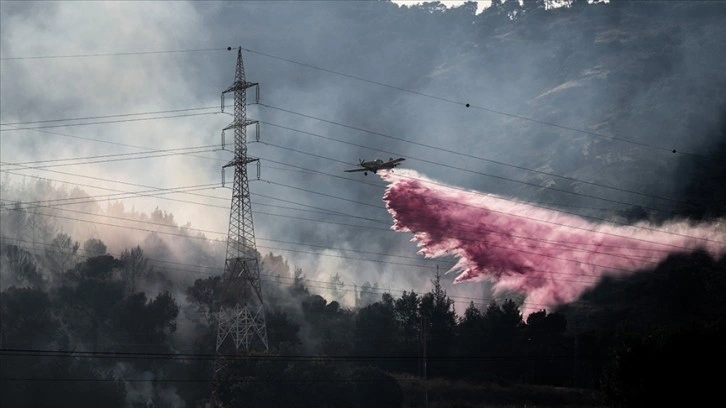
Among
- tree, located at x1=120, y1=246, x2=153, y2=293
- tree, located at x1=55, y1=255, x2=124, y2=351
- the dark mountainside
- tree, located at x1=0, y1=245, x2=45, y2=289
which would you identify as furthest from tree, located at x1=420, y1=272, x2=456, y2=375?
tree, located at x1=0, y1=245, x2=45, y2=289

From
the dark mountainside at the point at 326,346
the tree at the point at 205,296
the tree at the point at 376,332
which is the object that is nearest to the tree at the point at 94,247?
the dark mountainside at the point at 326,346

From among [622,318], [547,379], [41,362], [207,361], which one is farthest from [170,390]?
[622,318]

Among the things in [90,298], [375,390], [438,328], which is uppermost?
[90,298]

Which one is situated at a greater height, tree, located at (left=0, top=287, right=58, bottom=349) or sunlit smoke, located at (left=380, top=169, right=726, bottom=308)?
sunlit smoke, located at (left=380, top=169, right=726, bottom=308)

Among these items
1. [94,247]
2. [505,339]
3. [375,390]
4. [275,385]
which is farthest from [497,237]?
[94,247]

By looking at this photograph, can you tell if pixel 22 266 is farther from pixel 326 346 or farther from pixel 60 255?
pixel 326 346

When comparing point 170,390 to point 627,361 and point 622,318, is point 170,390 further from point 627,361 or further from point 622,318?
point 622,318

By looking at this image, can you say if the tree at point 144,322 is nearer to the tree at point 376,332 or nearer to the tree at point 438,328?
the tree at point 376,332

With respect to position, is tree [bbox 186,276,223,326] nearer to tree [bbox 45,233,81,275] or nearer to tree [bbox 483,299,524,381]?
tree [bbox 45,233,81,275]
